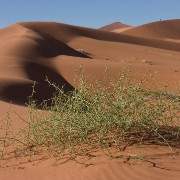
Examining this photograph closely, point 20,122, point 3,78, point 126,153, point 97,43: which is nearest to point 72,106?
point 126,153

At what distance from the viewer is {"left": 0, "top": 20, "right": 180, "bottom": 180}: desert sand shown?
4.77m

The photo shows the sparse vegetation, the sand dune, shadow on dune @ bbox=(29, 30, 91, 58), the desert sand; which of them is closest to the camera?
the desert sand

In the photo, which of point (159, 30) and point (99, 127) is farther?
point (159, 30)

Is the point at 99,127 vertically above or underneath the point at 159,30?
underneath

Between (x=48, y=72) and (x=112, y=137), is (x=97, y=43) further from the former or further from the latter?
(x=112, y=137)

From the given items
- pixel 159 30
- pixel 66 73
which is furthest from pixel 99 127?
pixel 159 30

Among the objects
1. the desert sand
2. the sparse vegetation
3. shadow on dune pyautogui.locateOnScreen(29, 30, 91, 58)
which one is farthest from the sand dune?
the sparse vegetation

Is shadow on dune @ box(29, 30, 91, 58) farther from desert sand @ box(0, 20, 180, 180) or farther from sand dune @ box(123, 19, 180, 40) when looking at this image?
sand dune @ box(123, 19, 180, 40)

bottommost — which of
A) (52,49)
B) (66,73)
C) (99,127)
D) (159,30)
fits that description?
(66,73)

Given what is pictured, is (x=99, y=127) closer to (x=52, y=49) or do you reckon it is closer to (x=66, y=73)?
(x=66, y=73)

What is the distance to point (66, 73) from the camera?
64.0ft

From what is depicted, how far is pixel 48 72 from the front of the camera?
1877cm

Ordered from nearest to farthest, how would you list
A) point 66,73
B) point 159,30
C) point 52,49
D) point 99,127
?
1. point 99,127
2. point 66,73
3. point 52,49
4. point 159,30

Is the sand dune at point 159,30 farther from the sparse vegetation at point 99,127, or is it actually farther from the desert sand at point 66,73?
the sparse vegetation at point 99,127
